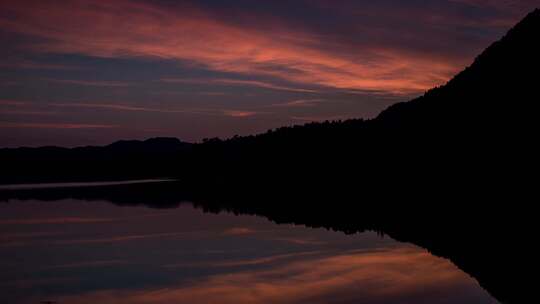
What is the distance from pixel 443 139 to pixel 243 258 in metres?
60.6

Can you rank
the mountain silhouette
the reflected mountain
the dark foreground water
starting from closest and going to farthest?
the dark foreground water, the reflected mountain, the mountain silhouette

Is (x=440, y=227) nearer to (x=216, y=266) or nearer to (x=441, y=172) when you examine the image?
(x=216, y=266)

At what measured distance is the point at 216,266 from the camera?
24.6 m

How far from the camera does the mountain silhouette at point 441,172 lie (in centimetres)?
3114

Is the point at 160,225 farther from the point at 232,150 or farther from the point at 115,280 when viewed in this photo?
the point at 232,150

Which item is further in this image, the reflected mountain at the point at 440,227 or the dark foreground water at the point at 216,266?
the reflected mountain at the point at 440,227

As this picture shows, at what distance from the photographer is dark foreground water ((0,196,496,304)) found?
19.1m

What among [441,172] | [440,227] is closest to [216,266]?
[440,227]

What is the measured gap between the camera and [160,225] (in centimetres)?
4028

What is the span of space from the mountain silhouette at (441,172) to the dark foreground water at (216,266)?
2087 mm

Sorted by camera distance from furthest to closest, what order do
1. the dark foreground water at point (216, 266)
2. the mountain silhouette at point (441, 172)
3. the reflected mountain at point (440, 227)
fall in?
the mountain silhouette at point (441, 172), the reflected mountain at point (440, 227), the dark foreground water at point (216, 266)

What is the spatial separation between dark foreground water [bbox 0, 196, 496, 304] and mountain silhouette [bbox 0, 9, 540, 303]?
2087mm

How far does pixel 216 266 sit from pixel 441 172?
5436 cm

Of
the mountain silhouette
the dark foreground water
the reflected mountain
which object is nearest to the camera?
the dark foreground water
